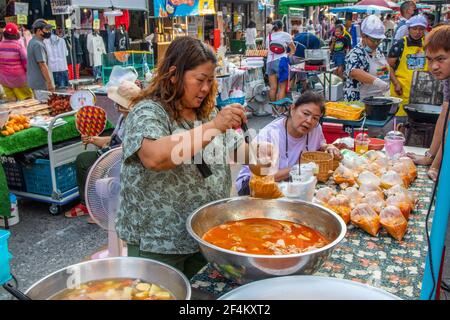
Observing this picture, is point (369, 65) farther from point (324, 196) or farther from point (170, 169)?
point (170, 169)

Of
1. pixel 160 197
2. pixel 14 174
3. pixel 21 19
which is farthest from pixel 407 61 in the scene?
pixel 21 19

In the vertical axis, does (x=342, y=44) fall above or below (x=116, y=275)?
above

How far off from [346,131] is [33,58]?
4982 mm

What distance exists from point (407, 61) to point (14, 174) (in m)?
5.10

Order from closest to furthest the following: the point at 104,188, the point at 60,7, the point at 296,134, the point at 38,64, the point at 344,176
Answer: the point at 104,188, the point at 344,176, the point at 296,134, the point at 38,64, the point at 60,7

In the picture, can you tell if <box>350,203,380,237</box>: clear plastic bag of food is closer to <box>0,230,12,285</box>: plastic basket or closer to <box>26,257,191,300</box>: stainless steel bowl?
<box>26,257,191,300</box>: stainless steel bowl

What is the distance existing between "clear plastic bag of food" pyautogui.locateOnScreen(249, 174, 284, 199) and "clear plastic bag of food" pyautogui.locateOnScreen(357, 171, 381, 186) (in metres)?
0.89

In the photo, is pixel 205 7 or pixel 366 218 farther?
pixel 205 7

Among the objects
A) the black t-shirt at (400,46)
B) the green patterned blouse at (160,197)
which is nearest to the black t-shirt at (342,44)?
the black t-shirt at (400,46)

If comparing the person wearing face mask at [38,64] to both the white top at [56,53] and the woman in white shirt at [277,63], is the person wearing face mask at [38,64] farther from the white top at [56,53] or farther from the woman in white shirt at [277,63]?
the woman in white shirt at [277,63]

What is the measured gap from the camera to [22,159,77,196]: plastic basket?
14.6 ft

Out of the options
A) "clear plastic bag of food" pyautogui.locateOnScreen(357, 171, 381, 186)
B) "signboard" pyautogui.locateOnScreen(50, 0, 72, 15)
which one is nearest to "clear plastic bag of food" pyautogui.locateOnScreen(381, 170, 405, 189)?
"clear plastic bag of food" pyautogui.locateOnScreen(357, 171, 381, 186)

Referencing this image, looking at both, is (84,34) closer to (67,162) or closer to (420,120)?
(67,162)

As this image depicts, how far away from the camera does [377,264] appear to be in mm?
1750
